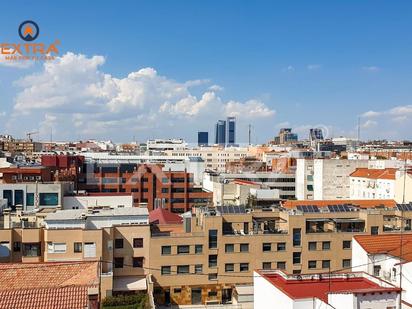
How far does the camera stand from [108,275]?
3008 cm

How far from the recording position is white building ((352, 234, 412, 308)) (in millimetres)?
25188

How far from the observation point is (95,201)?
4969 centimetres

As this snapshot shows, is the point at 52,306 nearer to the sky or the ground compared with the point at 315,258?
nearer to the sky

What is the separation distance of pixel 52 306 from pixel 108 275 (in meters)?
12.1

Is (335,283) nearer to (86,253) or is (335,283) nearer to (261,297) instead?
(261,297)

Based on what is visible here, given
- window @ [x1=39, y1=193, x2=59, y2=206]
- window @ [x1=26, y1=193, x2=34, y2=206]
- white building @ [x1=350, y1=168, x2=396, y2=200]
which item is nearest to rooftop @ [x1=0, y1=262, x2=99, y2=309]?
window @ [x1=39, y1=193, x2=59, y2=206]

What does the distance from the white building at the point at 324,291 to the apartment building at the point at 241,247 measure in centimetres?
1146

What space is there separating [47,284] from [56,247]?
677 cm

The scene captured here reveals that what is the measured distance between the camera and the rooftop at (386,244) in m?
26.7

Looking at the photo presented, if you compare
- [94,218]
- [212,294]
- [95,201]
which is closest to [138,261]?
[94,218]

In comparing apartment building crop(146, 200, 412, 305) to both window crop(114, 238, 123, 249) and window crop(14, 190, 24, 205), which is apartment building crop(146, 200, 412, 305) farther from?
window crop(14, 190, 24, 205)

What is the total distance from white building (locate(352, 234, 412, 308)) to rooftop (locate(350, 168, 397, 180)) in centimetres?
3355

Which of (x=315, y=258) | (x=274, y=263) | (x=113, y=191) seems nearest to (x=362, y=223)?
(x=315, y=258)

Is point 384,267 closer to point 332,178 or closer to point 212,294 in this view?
point 212,294
